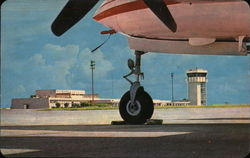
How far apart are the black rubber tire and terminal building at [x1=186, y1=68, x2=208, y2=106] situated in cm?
10950

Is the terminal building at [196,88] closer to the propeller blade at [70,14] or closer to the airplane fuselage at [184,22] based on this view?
the airplane fuselage at [184,22]

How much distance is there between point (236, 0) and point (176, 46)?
3.62m

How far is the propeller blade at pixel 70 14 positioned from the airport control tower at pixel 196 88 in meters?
116

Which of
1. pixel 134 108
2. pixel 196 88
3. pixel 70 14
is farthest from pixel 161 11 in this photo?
pixel 196 88

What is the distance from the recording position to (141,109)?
15633mm

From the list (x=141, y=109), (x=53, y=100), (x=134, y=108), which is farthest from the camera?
(x=53, y=100)

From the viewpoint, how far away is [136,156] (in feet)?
21.9

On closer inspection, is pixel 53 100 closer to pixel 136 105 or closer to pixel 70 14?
pixel 136 105

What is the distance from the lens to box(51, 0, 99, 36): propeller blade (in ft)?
32.7

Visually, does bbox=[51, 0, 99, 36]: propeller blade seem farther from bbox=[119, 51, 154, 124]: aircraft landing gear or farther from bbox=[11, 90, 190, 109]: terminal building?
bbox=[11, 90, 190, 109]: terminal building

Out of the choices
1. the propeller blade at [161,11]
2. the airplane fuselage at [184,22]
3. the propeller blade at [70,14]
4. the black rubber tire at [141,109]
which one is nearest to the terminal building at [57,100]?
the black rubber tire at [141,109]

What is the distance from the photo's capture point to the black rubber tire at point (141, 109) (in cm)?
1562

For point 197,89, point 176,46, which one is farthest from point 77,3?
point 197,89

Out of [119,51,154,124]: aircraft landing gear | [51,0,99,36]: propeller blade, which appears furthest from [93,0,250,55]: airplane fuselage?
[51,0,99,36]: propeller blade
